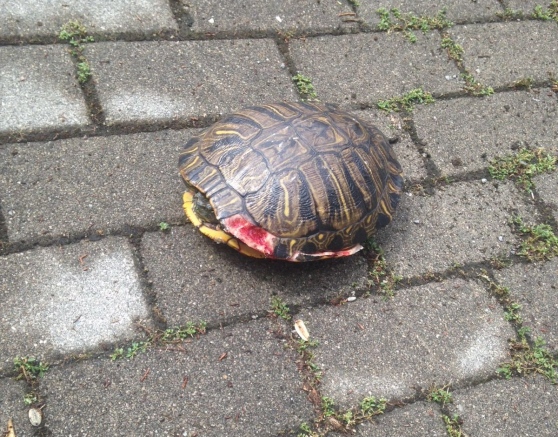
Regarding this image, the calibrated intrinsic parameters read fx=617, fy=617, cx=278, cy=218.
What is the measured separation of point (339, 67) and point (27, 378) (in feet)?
7.96

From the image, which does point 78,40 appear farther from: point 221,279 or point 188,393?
point 188,393

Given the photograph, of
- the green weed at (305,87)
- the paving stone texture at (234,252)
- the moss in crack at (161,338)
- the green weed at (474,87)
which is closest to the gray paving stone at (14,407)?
the paving stone texture at (234,252)

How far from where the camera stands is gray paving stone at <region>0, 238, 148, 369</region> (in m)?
2.46

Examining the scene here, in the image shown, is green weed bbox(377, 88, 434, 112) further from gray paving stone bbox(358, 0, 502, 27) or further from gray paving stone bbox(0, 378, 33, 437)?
gray paving stone bbox(0, 378, 33, 437)

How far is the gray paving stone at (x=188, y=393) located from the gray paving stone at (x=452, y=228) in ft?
2.72

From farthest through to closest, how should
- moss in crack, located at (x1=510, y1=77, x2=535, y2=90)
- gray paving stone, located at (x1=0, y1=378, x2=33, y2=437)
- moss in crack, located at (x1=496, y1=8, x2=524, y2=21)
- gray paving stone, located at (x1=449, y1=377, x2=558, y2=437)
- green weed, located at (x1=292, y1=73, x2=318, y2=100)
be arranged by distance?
moss in crack, located at (x1=496, y1=8, x2=524, y2=21), moss in crack, located at (x1=510, y1=77, x2=535, y2=90), green weed, located at (x1=292, y1=73, x2=318, y2=100), gray paving stone, located at (x1=449, y1=377, x2=558, y2=437), gray paving stone, located at (x1=0, y1=378, x2=33, y2=437)

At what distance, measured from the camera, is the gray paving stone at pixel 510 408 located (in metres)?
2.57

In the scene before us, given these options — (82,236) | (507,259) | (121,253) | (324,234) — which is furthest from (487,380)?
(82,236)

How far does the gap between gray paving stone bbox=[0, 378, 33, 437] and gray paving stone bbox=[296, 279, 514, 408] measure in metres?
1.14

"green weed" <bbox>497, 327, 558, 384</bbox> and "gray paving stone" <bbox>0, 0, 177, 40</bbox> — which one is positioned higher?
"gray paving stone" <bbox>0, 0, 177, 40</bbox>

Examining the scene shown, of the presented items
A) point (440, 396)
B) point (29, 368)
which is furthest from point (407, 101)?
point (29, 368)

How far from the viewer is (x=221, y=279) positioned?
108 inches

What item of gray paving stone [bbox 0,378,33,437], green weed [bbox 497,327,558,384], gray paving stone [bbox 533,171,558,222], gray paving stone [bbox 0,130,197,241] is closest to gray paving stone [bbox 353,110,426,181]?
gray paving stone [bbox 533,171,558,222]

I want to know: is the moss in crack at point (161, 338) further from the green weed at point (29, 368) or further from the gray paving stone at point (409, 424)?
the gray paving stone at point (409, 424)
